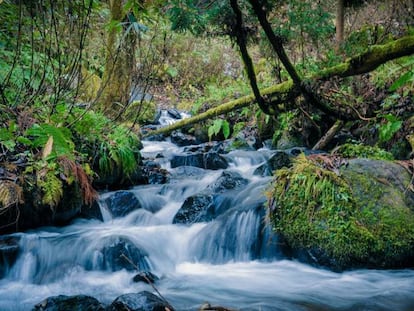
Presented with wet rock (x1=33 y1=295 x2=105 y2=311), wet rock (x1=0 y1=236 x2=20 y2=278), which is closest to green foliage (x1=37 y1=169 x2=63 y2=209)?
wet rock (x1=0 y1=236 x2=20 y2=278)

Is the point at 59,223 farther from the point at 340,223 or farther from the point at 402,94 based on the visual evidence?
the point at 402,94

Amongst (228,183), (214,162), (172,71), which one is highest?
(172,71)

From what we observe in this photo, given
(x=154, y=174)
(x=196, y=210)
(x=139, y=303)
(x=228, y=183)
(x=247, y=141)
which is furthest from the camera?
(x=247, y=141)

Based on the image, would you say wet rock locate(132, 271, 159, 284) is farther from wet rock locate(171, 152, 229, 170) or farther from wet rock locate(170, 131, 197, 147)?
wet rock locate(170, 131, 197, 147)

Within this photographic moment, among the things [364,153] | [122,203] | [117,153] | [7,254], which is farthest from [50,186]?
[364,153]

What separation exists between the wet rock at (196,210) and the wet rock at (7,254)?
2.06 metres

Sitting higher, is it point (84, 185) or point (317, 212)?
point (84, 185)

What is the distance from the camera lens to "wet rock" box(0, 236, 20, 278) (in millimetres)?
4188

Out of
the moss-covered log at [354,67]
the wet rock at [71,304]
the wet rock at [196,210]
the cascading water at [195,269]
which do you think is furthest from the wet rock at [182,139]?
the wet rock at [71,304]

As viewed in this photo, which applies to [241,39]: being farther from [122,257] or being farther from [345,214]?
[122,257]

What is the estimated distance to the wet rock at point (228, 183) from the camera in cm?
632

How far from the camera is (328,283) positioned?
Result: 3.92m

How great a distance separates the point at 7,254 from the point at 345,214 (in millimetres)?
3484

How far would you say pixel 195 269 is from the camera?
4680mm
